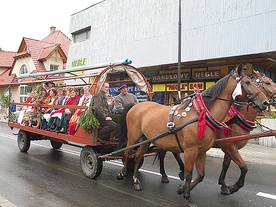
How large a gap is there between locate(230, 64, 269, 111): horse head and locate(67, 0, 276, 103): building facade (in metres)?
8.52

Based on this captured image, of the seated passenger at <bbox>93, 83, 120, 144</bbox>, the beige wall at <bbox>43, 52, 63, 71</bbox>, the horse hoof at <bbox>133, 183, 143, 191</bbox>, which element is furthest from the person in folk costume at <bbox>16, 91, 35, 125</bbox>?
the beige wall at <bbox>43, 52, 63, 71</bbox>

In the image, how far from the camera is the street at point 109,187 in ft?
16.1

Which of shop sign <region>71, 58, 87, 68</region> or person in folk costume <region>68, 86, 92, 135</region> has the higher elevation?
shop sign <region>71, 58, 87, 68</region>

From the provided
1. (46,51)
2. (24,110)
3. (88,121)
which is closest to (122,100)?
(88,121)

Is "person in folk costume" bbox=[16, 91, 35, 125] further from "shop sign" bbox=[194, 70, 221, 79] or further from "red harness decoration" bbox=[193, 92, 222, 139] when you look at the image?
"shop sign" bbox=[194, 70, 221, 79]

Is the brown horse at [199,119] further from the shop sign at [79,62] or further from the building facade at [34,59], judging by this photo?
the building facade at [34,59]

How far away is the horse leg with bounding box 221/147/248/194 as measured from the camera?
5.08 metres

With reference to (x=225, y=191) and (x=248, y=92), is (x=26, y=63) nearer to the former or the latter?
(x=225, y=191)

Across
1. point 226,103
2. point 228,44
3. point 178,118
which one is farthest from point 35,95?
point 228,44

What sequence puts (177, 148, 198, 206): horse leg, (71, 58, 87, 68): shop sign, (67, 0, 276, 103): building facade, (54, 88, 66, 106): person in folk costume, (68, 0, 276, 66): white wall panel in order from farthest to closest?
(71, 58, 87, 68): shop sign → (67, 0, 276, 103): building facade → (68, 0, 276, 66): white wall panel → (54, 88, 66, 106): person in folk costume → (177, 148, 198, 206): horse leg

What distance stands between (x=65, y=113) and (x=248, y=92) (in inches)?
183

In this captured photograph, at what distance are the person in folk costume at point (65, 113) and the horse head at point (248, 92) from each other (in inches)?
172

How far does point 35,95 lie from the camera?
8.98 meters

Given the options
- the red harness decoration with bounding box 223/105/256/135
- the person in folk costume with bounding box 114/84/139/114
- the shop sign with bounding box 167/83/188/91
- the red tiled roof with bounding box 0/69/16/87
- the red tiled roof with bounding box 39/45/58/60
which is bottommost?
the red harness decoration with bounding box 223/105/256/135
